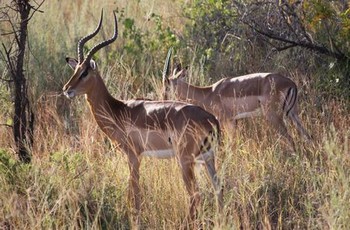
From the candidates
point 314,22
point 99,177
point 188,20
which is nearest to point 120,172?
point 99,177

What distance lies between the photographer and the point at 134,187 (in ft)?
20.1

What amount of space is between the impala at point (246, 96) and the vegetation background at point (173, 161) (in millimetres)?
126

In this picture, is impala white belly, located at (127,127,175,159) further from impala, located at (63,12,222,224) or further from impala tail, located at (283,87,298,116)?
impala tail, located at (283,87,298,116)

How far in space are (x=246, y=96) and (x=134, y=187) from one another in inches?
99.0

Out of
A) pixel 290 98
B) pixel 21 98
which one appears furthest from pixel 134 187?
pixel 290 98

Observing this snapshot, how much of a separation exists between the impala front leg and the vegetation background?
66 millimetres

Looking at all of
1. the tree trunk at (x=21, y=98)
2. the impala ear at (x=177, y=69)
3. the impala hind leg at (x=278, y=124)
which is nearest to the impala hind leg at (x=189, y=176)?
the tree trunk at (x=21, y=98)

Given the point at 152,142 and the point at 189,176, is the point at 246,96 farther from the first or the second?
the point at 189,176

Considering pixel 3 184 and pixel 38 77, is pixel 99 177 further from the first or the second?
pixel 38 77

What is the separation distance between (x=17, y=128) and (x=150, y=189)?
1343 mm

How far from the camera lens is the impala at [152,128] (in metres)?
5.98

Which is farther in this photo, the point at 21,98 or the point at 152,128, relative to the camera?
the point at 21,98

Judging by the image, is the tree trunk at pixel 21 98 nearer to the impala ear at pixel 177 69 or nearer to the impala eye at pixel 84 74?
the impala eye at pixel 84 74

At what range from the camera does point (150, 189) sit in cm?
617
